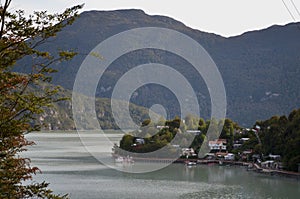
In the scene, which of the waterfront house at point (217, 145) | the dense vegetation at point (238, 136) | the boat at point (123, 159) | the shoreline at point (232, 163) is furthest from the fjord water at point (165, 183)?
the waterfront house at point (217, 145)

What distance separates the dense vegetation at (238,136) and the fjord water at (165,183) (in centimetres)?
316

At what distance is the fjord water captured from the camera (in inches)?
1028

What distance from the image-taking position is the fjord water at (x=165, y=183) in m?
26.1

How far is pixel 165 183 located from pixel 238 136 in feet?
74.3

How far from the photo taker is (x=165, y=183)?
31141mm

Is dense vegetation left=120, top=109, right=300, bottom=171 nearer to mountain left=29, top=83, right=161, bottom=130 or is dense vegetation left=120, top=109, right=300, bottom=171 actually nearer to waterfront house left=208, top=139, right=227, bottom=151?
waterfront house left=208, top=139, right=227, bottom=151

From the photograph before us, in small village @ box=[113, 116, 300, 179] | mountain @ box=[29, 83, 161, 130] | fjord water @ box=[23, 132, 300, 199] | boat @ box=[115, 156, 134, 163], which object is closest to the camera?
fjord water @ box=[23, 132, 300, 199]

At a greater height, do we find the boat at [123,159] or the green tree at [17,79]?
the green tree at [17,79]

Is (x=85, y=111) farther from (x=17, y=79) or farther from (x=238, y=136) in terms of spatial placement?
(x=17, y=79)

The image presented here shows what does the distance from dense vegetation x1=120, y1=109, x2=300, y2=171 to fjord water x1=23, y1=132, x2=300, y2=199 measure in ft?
10.4

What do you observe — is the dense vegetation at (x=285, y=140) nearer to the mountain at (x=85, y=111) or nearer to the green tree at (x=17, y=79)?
the green tree at (x=17, y=79)

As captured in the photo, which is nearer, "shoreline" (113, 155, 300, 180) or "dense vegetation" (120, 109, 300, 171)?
"shoreline" (113, 155, 300, 180)

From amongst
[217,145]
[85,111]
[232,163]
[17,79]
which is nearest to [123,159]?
[217,145]

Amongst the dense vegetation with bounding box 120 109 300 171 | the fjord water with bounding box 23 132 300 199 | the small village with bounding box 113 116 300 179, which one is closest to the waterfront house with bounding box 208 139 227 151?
the small village with bounding box 113 116 300 179
